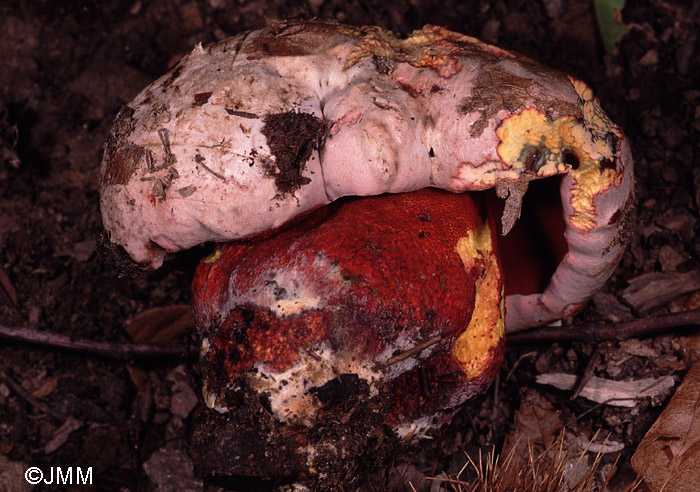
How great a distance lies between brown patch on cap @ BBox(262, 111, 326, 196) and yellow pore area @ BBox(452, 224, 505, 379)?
0.48 metres

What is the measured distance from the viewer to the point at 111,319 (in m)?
2.54

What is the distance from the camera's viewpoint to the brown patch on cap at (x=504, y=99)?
1569 millimetres

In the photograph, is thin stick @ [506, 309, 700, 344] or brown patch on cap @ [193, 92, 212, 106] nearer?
brown patch on cap @ [193, 92, 212, 106]

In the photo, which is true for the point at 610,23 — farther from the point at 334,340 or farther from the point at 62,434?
the point at 62,434

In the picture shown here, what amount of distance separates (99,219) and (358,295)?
4.93 feet

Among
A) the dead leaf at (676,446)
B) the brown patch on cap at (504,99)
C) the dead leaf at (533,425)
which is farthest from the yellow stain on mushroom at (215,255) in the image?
the dead leaf at (676,446)

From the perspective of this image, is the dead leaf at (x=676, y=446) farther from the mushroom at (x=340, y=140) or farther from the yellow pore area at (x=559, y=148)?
the yellow pore area at (x=559, y=148)

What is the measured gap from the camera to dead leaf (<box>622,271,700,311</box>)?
2336mm

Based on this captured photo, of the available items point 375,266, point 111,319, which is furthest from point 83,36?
point 375,266

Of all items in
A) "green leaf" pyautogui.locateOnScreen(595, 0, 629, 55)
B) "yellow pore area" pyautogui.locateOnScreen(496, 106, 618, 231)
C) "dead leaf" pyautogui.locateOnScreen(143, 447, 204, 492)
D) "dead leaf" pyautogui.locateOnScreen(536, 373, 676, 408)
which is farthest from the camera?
"green leaf" pyautogui.locateOnScreen(595, 0, 629, 55)

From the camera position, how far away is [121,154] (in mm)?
1688

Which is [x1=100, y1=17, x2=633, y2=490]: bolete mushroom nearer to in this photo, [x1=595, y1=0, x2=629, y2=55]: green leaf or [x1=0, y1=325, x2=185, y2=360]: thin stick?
[x1=0, y1=325, x2=185, y2=360]: thin stick

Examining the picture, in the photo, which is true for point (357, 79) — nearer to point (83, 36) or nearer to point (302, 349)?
point (302, 349)

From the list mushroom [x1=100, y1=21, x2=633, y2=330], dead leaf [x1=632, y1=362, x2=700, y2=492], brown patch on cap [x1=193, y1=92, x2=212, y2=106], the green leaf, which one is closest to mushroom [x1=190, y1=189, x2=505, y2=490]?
mushroom [x1=100, y1=21, x2=633, y2=330]
